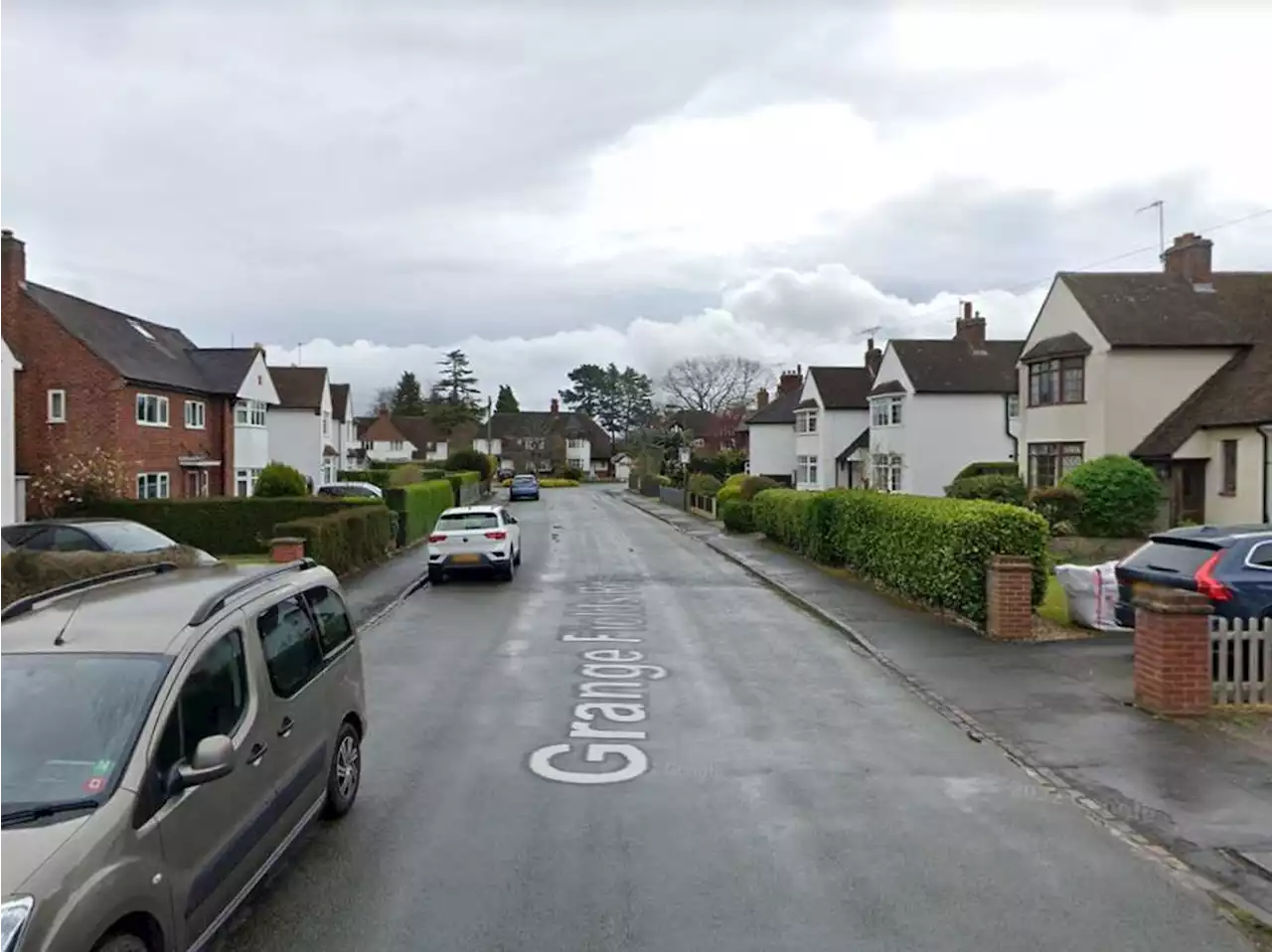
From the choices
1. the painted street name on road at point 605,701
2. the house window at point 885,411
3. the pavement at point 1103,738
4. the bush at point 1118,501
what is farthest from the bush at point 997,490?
the painted street name on road at point 605,701

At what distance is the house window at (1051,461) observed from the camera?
31984 mm

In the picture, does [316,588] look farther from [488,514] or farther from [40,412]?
[40,412]

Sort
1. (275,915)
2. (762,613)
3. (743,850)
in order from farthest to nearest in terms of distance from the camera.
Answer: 1. (762,613)
2. (743,850)
3. (275,915)

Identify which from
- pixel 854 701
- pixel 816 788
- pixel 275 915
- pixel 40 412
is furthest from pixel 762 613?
pixel 40 412

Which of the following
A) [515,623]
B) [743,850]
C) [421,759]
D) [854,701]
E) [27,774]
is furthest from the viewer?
[515,623]

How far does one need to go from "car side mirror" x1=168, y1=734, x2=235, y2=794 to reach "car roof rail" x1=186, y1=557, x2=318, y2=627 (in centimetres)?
78

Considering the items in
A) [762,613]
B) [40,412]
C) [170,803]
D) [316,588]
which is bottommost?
[762,613]

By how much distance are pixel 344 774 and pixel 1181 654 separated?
736 cm

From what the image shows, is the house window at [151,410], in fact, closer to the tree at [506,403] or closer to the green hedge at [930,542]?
the green hedge at [930,542]

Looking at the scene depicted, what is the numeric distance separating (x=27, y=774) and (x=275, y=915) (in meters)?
1.62

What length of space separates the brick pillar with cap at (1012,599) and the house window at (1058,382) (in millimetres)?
20669

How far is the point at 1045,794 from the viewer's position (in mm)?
7297

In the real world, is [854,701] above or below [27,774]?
below

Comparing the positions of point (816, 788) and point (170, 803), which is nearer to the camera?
point (170, 803)
